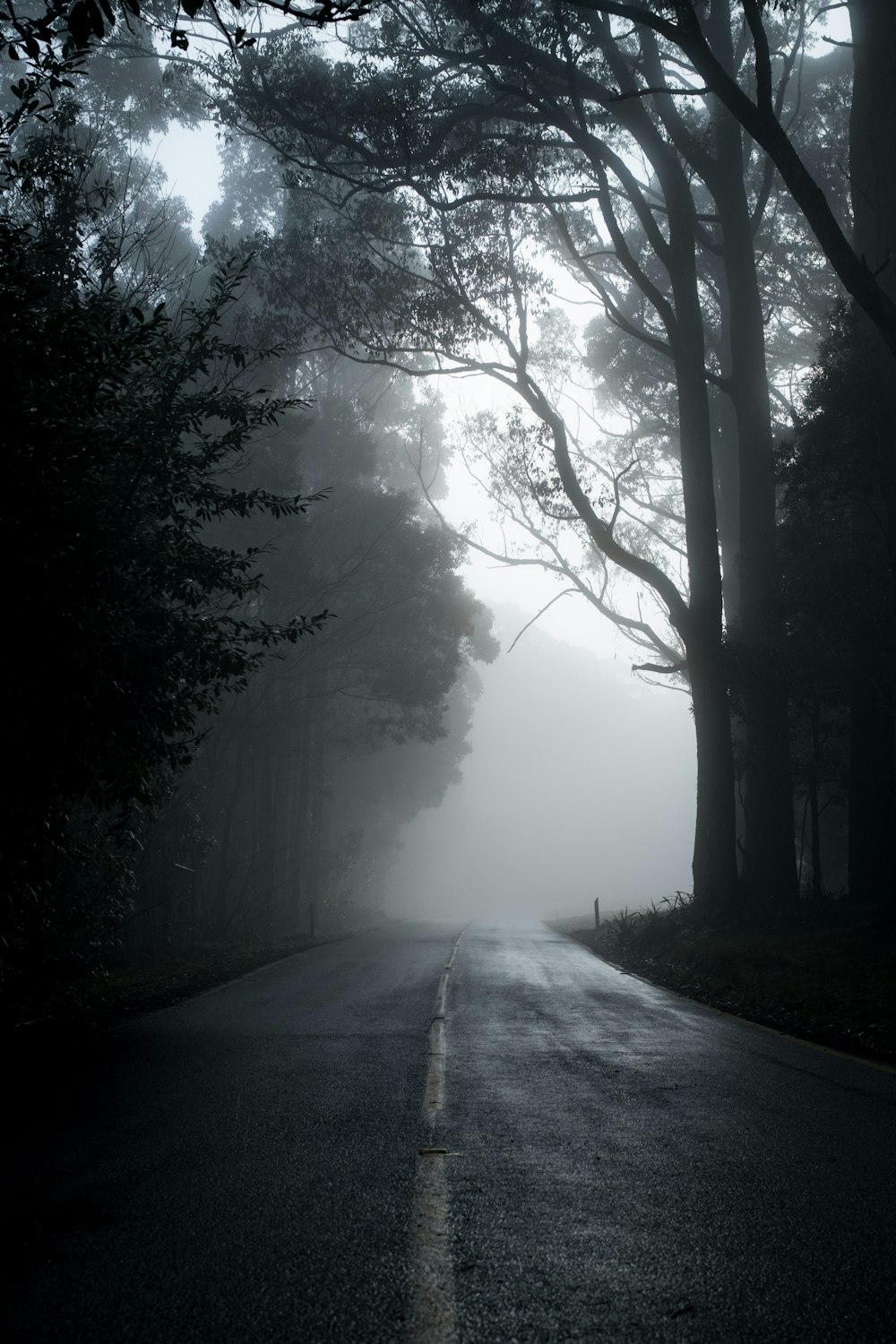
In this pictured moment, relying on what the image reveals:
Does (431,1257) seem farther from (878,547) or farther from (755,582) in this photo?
(755,582)

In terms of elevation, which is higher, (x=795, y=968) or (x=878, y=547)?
(x=878, y=547)

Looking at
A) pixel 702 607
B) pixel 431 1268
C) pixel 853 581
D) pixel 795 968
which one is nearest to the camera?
pixel 431 1268

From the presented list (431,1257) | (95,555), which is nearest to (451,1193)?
(431,1257)

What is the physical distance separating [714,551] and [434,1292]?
1751 cm

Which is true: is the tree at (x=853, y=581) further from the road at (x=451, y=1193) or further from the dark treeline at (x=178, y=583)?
the road at (x=451, y=1193)

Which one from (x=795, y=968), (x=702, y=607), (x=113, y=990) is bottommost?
(x=113, y=990)

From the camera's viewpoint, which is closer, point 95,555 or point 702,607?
point 95,555

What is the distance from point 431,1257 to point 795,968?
1079 centimetres

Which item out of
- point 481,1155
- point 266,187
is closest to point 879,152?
point 481,1155

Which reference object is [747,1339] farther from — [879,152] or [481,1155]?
[879,152]

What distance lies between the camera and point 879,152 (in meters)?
17.0

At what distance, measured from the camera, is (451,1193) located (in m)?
4.22

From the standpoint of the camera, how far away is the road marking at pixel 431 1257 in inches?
114

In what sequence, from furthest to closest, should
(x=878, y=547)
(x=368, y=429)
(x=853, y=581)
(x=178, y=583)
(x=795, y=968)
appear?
1. (x=368, y=429)
2. (x=878, y=547)
3. (x=853, y=581)
4. (x=795, y=968)
5. (x=178, y=583)
